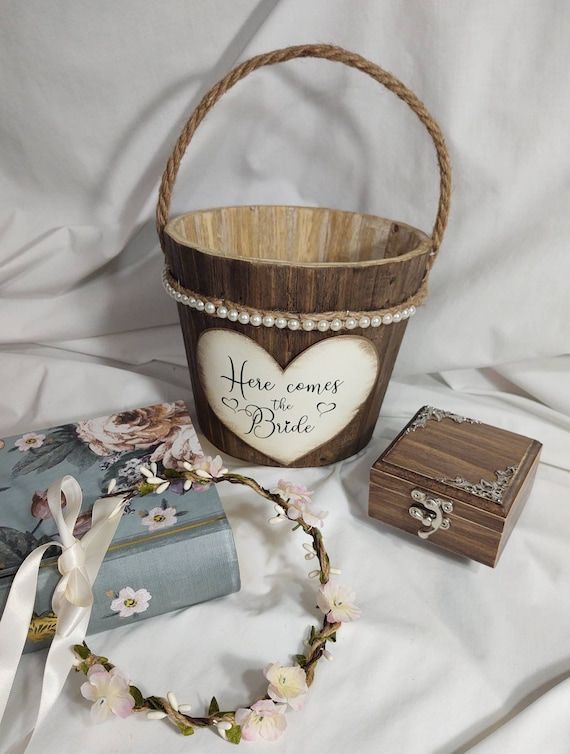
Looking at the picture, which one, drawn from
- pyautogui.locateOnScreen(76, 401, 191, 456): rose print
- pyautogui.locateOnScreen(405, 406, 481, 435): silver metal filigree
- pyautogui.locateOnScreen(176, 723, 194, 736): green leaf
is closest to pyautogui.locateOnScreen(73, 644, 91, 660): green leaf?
pyautogui.locateOnScreen(176, 723, 194, 736): green leaf

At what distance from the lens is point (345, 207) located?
96cm

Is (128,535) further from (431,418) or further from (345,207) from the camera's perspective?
(345,207)

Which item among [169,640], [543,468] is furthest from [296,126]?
[169,640]

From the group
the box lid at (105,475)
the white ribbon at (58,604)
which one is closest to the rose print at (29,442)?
the box lid at (105,475)

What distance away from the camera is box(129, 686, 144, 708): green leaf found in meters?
0.49

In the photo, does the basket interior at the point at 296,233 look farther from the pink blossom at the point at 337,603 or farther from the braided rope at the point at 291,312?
the pink blossom at the point at 337,603

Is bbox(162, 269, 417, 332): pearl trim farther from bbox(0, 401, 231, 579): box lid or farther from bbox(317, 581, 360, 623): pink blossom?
bbox(317, 581, 360, 623): pink blossom

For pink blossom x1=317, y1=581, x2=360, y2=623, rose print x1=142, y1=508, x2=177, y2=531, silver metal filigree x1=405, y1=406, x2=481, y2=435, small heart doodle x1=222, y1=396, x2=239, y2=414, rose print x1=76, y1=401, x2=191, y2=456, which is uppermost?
small heart doodle x1=222, y1=396, x2=239, y2=414

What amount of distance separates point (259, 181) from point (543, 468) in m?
0.64

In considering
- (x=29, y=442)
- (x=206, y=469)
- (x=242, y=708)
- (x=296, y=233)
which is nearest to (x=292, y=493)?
(x=206, y=469)

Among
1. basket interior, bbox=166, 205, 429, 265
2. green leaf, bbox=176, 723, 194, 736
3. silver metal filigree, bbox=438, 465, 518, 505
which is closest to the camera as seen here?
green leaf, bbox=176, 723, 194, 736

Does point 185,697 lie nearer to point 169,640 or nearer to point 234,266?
point 169,640

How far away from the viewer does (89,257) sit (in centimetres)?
95

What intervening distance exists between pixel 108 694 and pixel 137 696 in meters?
0.02
